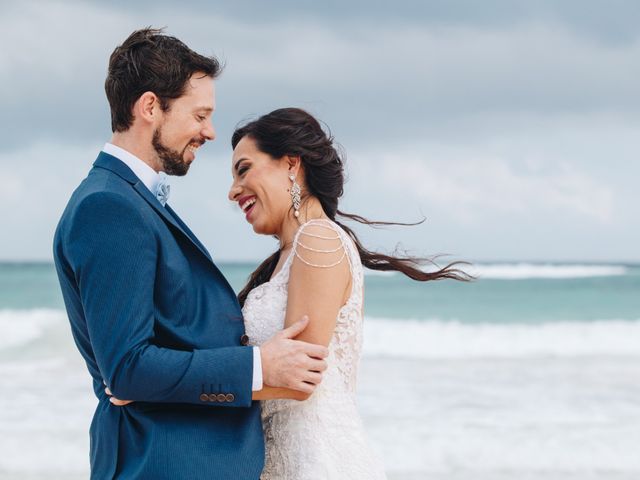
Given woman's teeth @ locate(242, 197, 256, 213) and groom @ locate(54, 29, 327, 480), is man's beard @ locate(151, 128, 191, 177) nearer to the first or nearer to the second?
groom @ locate(54, 29, 327, 480)

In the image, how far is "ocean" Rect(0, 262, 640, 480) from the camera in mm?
6320

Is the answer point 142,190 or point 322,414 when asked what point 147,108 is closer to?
point 142,190

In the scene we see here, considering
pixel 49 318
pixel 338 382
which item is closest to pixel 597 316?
pixel 49 318

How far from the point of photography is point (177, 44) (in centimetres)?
247

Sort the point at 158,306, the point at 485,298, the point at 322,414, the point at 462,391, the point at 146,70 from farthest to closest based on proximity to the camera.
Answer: the point at 485,298
the point at 462,391
the point at 322,414
the point at 146,70
the point at 158,306

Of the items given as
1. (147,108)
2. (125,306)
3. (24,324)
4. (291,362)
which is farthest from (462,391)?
(24,324)

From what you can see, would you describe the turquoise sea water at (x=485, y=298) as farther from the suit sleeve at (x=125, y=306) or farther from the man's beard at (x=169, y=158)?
the suit sleeve at (x=125, y=306)

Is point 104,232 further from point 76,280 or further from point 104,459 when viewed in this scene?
→ point 104,459

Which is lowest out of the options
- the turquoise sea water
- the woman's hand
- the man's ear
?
the woman's hand

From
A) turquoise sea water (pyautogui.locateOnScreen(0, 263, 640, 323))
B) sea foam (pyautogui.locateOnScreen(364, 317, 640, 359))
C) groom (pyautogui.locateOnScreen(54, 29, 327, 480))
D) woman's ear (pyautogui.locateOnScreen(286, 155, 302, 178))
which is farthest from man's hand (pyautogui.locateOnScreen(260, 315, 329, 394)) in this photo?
turquoise sea water (pyautogui.locateOnScreen(0, 263, 640, 323))

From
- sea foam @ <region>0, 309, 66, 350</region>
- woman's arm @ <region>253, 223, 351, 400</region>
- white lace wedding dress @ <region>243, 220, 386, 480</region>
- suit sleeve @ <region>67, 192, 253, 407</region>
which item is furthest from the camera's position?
sea foam @ <region>0, 309, 66, 350</region>

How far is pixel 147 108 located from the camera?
2406mm

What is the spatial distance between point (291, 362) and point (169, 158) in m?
0.65

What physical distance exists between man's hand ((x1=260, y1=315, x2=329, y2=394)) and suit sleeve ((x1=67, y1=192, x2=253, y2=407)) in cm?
17
